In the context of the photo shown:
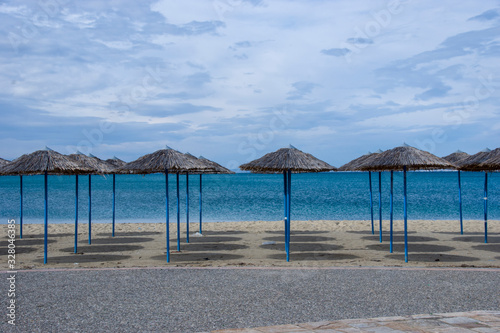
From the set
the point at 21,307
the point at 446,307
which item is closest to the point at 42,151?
the point at 21,307

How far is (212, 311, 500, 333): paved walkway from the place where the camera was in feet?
17.9

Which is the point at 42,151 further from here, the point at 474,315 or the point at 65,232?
the point at 474,315

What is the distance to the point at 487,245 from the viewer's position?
13.4 m

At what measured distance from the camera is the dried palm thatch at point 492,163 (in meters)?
12.7

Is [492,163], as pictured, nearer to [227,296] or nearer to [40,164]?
[227,296]

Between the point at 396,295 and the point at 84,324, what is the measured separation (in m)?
4.58

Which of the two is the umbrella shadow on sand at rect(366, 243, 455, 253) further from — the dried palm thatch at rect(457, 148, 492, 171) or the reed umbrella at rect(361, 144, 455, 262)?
the dried palm thatch at rect(457, 148, 492, 171)

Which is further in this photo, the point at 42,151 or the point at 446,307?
the point at 42,151

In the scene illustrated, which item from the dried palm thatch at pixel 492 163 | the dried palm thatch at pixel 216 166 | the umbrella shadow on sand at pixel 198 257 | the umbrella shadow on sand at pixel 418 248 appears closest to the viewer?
the umbrella shadow on sand at pixel 198 257

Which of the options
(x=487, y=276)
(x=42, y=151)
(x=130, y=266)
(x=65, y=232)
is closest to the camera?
(x=487, y=276)

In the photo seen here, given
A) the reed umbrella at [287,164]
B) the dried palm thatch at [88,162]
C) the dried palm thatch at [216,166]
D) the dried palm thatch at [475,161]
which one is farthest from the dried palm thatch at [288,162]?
the dried palm thatch at [475,161]

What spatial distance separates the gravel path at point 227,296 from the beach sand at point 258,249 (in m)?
1.39

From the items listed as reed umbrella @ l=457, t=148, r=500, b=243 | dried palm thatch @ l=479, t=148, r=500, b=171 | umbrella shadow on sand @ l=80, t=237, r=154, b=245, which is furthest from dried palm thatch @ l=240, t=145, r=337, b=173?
reed umbrella @ l=457, t=148, r=500, b=243

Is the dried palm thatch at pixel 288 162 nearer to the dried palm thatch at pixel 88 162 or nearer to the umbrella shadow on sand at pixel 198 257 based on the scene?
the umbrella shadow on sand at pixel 198 257
